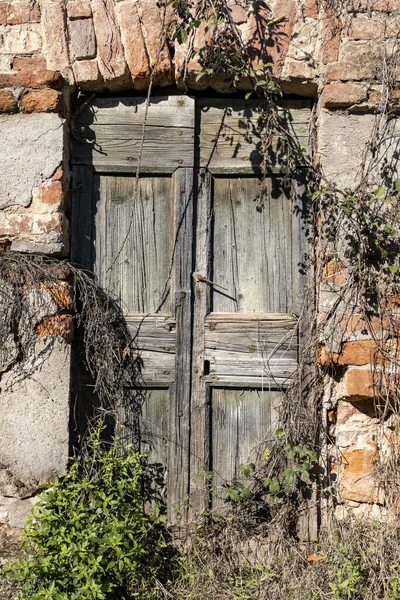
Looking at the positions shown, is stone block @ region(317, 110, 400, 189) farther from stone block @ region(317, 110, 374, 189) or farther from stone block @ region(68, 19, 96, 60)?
stone block @ region(68, 19, 96, 60)

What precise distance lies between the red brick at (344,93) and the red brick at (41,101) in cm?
135

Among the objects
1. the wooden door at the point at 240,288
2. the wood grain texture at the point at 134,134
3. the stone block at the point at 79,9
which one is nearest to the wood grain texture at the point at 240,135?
the wooden door at the point at 240,288

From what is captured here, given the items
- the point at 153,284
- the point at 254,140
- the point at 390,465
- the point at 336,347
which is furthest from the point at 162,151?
the point at 390,465

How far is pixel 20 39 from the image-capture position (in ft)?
11.1

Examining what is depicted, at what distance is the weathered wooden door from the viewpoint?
3.46 m

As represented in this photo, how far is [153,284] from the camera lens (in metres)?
3.52

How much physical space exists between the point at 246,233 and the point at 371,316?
2.62 ft

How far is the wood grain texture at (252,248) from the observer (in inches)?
138

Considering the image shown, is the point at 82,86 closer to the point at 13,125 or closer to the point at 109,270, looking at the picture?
the point at 13,125

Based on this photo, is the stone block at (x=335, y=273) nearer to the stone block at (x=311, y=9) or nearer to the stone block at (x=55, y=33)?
the stone block at (x=311, y=9)

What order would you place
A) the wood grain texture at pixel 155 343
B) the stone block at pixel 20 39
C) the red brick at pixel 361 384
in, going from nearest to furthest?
the red brick at pixel 361 384, the stone block at pixel 20 39, the wood grain texture at pixel 155 343

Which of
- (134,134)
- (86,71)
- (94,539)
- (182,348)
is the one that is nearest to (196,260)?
(182,348)

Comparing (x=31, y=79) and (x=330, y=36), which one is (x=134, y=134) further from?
(x=330, y=36)

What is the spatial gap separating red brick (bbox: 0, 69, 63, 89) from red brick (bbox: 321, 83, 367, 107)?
4.47ft
